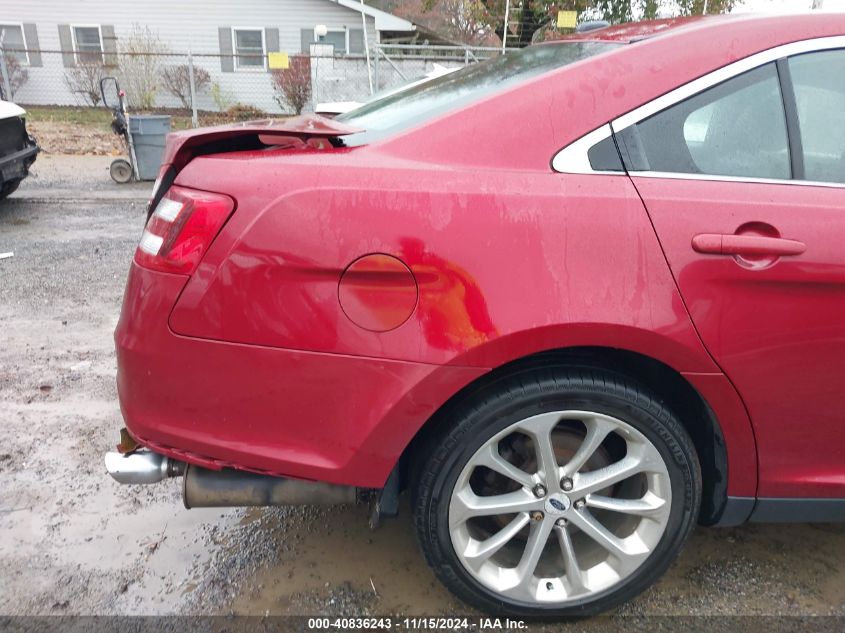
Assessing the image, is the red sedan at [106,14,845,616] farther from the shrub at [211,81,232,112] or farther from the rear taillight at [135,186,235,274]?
the shrub at [211,81,232,112]

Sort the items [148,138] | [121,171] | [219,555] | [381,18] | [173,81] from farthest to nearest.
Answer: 1. [381,18]
2. [173,81]
3. [121,171]
4. [148,138]
5. [219,555]

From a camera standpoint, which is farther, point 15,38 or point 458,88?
point 15,38

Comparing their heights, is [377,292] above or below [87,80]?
above

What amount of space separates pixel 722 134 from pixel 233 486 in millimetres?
1762

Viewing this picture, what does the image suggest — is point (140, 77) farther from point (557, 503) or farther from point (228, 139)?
point (557, 503)

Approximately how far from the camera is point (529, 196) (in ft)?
5.72

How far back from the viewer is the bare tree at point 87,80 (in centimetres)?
1950

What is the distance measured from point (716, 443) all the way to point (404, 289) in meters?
1.06

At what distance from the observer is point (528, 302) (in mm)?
1720

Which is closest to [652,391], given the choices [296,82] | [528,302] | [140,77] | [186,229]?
[528,302]

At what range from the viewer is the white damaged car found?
708 cm

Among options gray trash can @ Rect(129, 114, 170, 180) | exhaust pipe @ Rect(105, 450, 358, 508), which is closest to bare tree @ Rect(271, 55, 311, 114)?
gray trash can @ Rect(129, 114, 170, 180)

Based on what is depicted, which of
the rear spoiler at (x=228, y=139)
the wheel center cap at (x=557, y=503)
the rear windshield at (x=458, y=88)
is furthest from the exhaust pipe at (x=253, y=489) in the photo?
the rear windshield at (x=458, y=88)

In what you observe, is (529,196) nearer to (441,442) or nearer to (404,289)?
(404,289)
